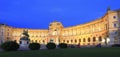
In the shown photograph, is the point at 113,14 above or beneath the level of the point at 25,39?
above

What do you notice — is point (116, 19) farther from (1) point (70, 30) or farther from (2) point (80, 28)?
(1) point (70, 30)

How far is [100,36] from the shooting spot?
294ft

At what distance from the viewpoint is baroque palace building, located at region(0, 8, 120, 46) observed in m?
74.6

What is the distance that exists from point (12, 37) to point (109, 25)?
7784 centimetres

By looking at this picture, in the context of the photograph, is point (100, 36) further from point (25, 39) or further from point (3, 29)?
point (3, 29)

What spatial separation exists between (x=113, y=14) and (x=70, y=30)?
54.3 metres

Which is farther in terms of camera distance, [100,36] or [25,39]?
[100,36]

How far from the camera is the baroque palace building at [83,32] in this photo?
74562 millimetres

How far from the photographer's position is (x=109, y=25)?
75875 millimetres

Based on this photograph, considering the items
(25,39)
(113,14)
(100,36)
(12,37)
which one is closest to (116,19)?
(113,14)

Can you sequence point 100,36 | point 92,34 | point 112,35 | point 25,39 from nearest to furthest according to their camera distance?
point 25,39 → point 112,35 → point 100,36 → point 92,34

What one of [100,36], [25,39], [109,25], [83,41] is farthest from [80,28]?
[25,39]

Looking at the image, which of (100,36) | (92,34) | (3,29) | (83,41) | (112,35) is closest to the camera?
(112,35)

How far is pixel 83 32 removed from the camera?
11150 centimetres
